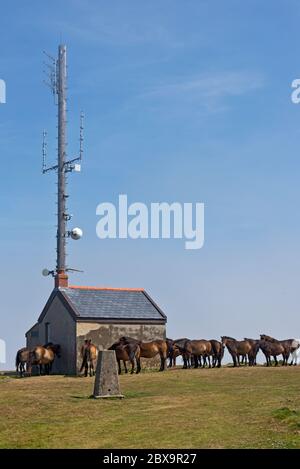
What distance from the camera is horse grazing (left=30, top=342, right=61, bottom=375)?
42531 mm

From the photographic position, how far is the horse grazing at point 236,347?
1766 inches

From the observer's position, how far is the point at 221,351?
44.3 m

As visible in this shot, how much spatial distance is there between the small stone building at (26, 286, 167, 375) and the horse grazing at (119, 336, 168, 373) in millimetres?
2329

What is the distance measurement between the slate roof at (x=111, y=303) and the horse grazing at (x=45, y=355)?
8.74ft

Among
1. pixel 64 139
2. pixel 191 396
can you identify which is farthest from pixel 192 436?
pixel 64 139

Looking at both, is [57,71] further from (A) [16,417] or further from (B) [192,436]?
(B) [192,436]

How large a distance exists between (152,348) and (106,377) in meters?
14.6

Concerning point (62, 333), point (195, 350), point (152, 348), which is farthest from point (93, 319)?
point (195, 350)

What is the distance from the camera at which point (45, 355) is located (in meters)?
42.8

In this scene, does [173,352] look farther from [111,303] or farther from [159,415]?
[159,415]

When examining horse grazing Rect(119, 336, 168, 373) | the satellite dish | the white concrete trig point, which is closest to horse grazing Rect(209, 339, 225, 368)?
horse grazing Rect(119, 336, 168, 373)

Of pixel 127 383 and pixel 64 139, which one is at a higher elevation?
pixel 64 139

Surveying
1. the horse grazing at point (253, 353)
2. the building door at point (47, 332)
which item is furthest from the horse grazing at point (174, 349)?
the building door at point (47, 332)
